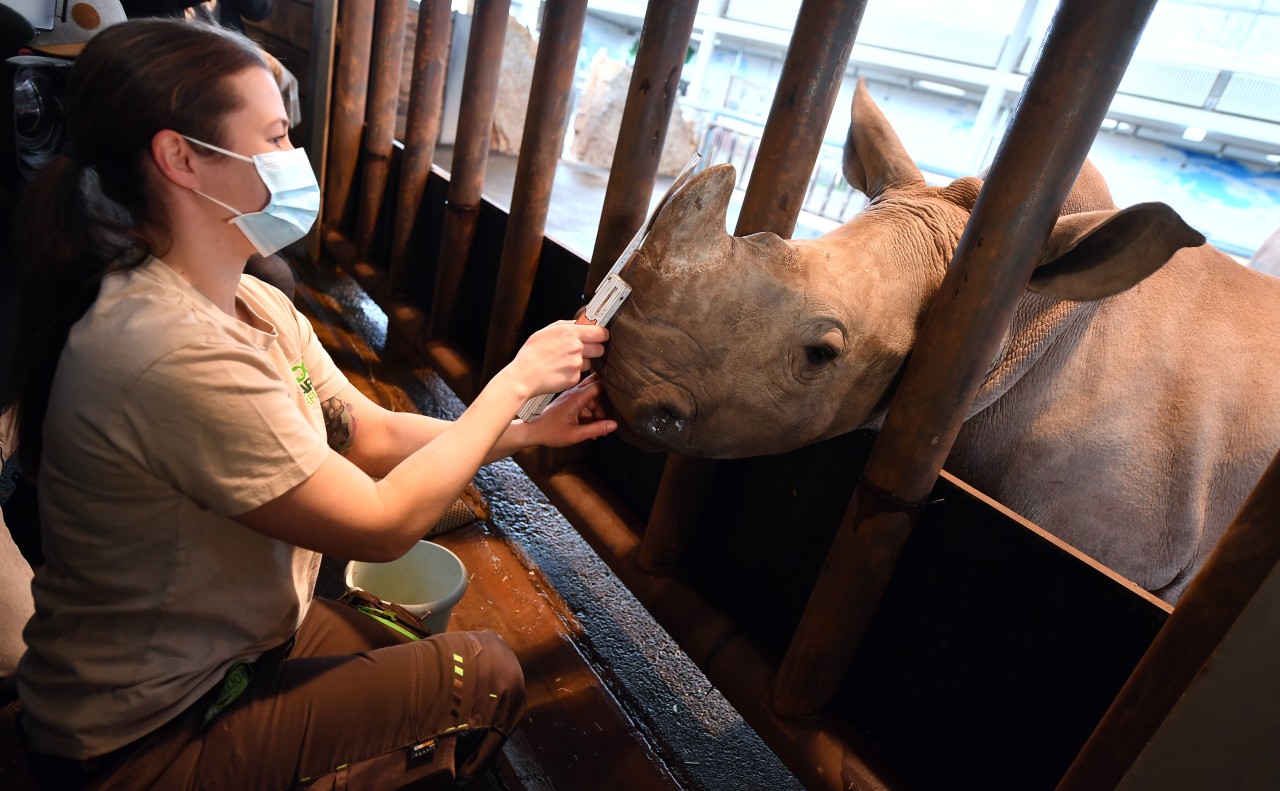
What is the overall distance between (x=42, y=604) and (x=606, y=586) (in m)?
2.27

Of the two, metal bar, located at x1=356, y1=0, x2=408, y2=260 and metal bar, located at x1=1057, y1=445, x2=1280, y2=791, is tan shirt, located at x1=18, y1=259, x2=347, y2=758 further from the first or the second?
metal bar, located at x1=356, y1=0, x2=408, y2=260

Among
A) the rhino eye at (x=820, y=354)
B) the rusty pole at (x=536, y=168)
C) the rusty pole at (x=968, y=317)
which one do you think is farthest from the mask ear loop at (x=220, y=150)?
the rusty pole at (x=536, y=168)

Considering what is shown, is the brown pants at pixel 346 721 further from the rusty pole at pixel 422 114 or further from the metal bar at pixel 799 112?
the rusty pole at pixel 422 114

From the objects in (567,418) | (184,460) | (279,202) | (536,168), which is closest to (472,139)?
(536,168)

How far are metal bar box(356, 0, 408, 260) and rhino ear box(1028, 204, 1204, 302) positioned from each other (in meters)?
4.86

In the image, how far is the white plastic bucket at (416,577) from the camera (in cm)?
270

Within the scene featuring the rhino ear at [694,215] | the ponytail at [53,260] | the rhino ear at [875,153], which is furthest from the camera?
the rhino ear at [875,153]

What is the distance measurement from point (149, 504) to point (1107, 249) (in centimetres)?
204

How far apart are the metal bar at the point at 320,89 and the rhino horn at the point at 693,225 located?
16.0 ft

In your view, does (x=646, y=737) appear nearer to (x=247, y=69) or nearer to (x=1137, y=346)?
(x=1137, y=346)

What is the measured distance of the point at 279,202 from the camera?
1572mm

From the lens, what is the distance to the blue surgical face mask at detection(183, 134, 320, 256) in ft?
5.03

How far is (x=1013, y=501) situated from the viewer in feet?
7.85

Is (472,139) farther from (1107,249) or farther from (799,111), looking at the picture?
(1107,249)
